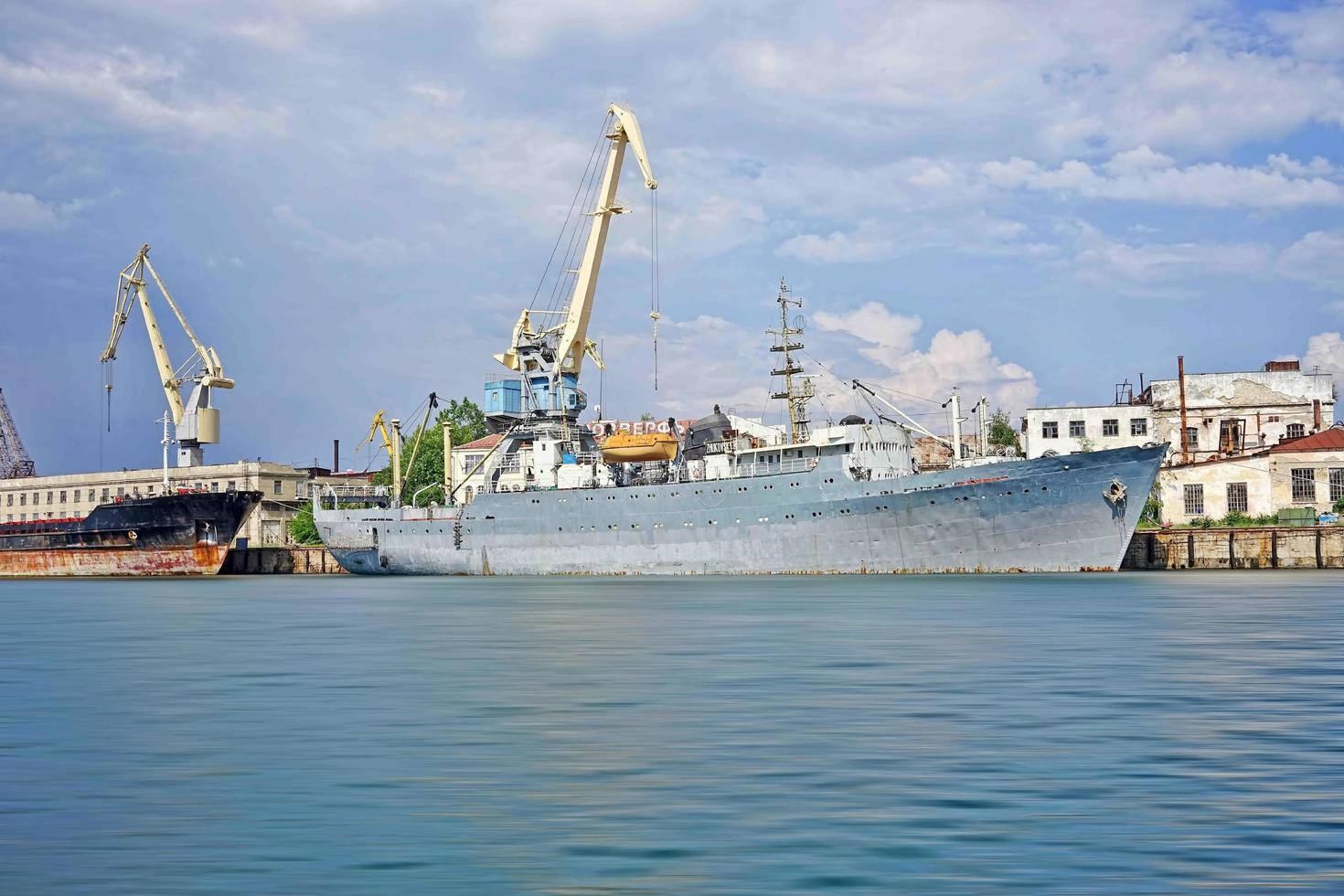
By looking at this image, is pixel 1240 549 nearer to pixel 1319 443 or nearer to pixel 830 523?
pixel 1319 443

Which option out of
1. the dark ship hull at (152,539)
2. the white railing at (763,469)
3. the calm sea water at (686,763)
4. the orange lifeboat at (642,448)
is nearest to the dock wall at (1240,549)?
the white railing at (763,469)

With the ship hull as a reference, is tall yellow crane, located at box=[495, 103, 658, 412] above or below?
above

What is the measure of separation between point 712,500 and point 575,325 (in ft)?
53.8

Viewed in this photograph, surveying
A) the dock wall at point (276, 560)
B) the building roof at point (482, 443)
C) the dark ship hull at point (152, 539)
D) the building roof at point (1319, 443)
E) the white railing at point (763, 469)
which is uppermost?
the building roof at point (482, 443)

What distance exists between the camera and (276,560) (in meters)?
80.6

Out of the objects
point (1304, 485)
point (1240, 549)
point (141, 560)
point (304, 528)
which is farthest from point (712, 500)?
point (304, 528)

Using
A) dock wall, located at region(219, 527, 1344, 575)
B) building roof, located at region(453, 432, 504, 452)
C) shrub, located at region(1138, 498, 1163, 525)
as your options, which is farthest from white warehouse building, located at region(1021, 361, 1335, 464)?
building roof, located at region(453, 432, 504, 452)

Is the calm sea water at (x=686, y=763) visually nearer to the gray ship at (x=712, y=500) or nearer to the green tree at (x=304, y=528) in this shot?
the gray ship at (x=712, y=500)

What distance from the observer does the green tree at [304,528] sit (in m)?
89.9

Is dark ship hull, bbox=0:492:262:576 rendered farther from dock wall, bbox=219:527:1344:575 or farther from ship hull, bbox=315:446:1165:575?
dock wall, bbox=219:527:1344:575

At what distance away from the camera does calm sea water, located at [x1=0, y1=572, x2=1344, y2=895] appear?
698 cm

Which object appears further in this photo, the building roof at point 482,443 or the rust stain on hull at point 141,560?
the building roof at point 482,443

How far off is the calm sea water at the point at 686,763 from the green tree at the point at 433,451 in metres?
66.5

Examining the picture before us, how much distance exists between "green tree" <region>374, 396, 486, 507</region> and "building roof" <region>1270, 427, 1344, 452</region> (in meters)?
49.9
